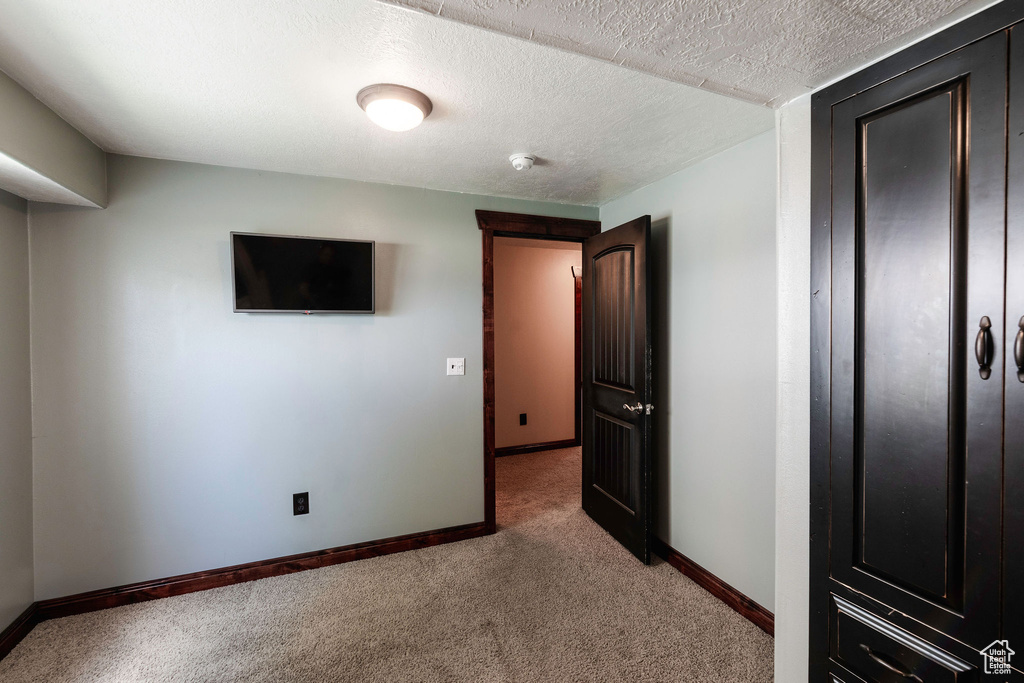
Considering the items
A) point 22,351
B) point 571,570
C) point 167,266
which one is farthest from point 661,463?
point 22,351

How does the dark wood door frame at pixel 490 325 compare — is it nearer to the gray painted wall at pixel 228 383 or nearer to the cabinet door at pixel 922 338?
the gray painted wall at pixel 228 383

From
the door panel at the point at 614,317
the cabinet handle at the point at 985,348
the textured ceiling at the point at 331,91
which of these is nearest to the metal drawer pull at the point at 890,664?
the cabinet handle at the point at 985,348

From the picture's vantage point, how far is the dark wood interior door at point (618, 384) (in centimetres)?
263

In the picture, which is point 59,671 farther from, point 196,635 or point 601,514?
point 601,514

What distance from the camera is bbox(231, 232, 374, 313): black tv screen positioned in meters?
2.39

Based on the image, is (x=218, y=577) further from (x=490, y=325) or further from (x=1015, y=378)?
(x=1015, y=378)

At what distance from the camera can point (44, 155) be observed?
1736 millimetres

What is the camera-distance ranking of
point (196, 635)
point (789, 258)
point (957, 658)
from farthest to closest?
1. point (196, 635)
2. point (789, 258)
3. point (957, 658)

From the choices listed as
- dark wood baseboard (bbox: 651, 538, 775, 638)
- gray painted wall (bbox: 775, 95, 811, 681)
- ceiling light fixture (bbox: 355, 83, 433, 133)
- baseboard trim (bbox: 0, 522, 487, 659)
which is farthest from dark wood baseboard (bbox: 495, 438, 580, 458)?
ceiling light fixture (bbox: 355, 83, 433, 133)

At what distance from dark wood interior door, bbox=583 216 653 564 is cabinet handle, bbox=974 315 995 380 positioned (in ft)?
5.48

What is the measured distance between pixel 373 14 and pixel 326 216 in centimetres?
158

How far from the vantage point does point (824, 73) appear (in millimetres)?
1179

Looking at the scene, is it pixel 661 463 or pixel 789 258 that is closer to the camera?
pixel 789 258

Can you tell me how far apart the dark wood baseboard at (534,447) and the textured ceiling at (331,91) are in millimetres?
3259
